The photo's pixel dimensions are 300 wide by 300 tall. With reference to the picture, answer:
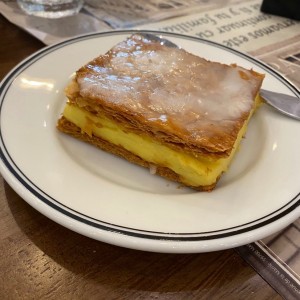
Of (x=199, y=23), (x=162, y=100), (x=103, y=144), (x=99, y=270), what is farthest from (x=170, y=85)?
(x=199, y=23)

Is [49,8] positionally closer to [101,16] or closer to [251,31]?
[101,16]

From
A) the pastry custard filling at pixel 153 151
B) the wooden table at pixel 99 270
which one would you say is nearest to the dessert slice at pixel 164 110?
the pastry custard filling at pixel 153 151

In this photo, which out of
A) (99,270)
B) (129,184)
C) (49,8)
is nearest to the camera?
(99,270)

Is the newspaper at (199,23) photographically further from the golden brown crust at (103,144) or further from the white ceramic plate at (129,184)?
the golden brown crust at (103,144)

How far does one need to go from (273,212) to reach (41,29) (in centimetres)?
87

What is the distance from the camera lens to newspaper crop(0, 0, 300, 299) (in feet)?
3.95

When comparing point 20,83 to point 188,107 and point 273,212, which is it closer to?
point 188,107

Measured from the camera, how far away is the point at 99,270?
0.59m

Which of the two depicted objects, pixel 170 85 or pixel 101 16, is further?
pixel 101 16

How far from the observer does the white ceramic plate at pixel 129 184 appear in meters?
0.58

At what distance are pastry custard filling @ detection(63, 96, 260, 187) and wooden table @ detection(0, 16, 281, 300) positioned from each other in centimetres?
14

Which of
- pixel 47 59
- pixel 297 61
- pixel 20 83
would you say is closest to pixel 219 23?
pixel 297 61

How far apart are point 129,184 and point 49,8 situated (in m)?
0.80

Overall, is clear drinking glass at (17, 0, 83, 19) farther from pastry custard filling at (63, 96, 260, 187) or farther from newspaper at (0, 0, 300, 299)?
pastry custard filling at (63, 96, 260, 187)
